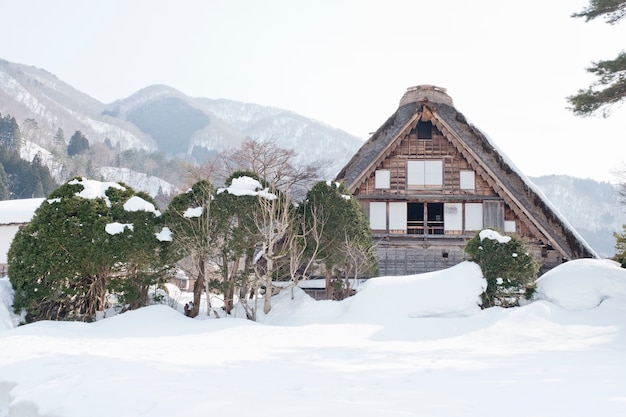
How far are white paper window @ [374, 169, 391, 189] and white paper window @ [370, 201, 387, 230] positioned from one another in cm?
69

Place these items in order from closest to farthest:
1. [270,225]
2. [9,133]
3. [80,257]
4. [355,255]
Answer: [80,257] < [270,225] < [355,255] < [9,133]

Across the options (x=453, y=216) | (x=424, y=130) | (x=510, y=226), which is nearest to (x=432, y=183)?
(x=453, y=216)

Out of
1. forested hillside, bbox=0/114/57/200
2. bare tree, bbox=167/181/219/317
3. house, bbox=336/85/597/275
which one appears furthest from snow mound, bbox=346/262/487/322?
forested hillside, bbox=0/114/57/200

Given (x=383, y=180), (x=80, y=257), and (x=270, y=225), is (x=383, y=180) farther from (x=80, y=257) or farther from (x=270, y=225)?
(x=80, y=257)

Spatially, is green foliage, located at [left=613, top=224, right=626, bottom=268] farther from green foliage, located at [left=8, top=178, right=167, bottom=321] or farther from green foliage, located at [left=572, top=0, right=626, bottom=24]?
green foliage, located at [left=8, top=178, right=167, bottom=321]

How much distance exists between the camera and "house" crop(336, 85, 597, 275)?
18266mm

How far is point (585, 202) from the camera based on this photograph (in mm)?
127812

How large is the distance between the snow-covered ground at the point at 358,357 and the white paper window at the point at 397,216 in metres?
6.16

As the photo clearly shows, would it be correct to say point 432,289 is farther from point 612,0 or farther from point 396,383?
point 612,0

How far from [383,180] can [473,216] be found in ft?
12.5

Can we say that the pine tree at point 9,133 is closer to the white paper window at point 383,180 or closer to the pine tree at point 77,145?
the pine tree at point 77,145

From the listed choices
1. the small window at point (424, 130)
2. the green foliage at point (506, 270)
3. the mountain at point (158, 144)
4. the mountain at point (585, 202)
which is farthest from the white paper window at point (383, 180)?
the mountain at point (585, 202)

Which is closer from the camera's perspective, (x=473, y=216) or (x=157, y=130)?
(x=473, y=216)

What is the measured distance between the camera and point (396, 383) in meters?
5.81
